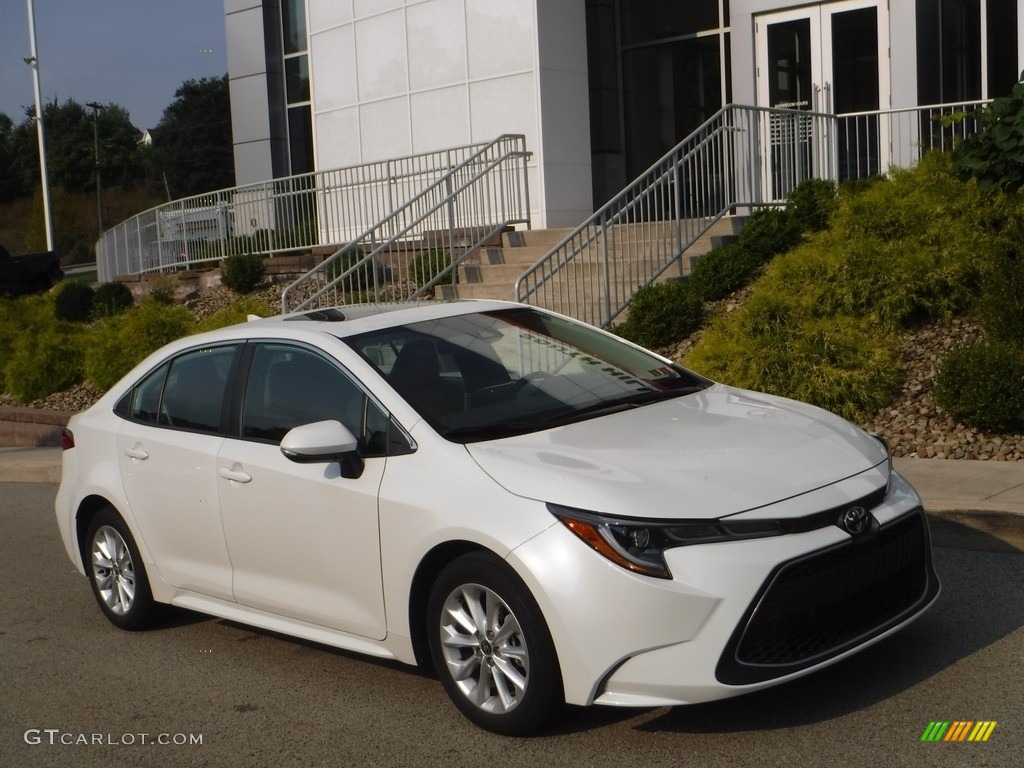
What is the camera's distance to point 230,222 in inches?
865

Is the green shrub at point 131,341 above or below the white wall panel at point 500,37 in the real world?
below

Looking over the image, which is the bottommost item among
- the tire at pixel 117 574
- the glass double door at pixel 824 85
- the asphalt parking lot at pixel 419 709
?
the asphalt parking lot at pixel 419 709

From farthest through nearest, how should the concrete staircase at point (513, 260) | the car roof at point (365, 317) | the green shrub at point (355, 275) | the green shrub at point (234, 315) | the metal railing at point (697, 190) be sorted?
1. the green shrub at point (355, 275)
2. the green shrub at point (234, 315)
3. the concrete staircase at point (513, 260)
4. the metal railing at point (697, 190)
5. the car roof at point (365, 317)

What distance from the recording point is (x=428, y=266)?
16.2 meters

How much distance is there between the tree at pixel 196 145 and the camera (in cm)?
7862

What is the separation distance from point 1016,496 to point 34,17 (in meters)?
36.2

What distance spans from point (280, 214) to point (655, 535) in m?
18.0

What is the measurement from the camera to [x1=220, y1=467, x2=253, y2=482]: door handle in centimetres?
564

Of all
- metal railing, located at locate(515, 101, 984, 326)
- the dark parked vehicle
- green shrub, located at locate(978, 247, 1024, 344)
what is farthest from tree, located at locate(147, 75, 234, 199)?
green shrub, located at locate(978, 247, 1024, 344)

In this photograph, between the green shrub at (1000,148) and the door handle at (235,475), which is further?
the green shrub at (1000,148)

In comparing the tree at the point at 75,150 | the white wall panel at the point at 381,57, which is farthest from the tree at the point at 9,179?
the white wall panel at the point at 381,57

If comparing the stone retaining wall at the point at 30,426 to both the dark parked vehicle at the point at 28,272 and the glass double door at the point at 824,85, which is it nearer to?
the glass double door at the point at 824,85

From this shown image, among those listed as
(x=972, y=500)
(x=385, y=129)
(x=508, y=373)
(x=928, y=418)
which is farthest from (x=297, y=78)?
(x=508, y=373)

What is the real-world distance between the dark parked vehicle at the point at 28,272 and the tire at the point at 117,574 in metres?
22.8
